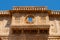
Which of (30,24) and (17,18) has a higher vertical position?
(17,18)

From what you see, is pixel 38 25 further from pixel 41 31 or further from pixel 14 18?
pixel 14 18

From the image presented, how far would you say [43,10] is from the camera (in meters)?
20.8

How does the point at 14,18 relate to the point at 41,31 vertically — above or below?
above

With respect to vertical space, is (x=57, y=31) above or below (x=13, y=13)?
below

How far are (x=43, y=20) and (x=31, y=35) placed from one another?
1875 millimetres

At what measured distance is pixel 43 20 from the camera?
67.3ft

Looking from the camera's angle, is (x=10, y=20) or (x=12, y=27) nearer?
(x=12, y=27)

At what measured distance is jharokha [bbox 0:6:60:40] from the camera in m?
20.1

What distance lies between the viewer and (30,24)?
20.4 m

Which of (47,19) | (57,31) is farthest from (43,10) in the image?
(57,31)

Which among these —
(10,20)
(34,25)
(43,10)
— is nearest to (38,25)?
(34,25)

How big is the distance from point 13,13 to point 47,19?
3457 millimetres

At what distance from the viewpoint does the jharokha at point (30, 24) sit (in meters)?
20.1

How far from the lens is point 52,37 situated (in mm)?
20219
